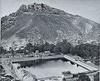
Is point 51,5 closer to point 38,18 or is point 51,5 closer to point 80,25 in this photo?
point 38,18

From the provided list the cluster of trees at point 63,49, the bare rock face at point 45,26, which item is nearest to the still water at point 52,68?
the cluster of trees at point 63,49

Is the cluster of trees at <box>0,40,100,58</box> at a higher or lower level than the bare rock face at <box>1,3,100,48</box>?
lower

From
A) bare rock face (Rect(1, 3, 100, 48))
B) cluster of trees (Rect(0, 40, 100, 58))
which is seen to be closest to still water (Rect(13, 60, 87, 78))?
cluster of trees (Rect(0, 40, 100, 58))

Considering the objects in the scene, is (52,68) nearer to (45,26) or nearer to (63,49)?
(63,49)

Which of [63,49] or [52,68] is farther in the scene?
[63,49]

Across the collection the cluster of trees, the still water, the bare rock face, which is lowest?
the still water

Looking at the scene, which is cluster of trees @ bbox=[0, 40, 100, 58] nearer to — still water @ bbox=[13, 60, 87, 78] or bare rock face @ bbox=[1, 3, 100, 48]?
bare rock face @ bbox=[1, 3, 100, 48]

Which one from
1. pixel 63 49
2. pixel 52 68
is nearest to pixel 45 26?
pixel 63 49

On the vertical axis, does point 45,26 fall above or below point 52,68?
above
